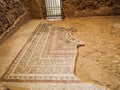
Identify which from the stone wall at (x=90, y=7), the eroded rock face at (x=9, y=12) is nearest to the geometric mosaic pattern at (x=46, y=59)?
the eroded rock face at (x=9, y=12)

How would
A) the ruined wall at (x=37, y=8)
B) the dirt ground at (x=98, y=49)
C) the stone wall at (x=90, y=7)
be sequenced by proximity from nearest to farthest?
the dirt ground at (x=98, y=49)
the stone wall at (x=90, y=7)
the ruined wall at (x=37, y=8)

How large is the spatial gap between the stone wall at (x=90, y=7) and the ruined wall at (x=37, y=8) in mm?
580

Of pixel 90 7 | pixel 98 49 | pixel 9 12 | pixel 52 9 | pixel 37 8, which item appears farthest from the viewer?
pixel 52 9

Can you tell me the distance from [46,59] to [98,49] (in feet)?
2.90

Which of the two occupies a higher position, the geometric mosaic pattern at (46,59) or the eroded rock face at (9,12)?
the eroded rock face at (9,12)

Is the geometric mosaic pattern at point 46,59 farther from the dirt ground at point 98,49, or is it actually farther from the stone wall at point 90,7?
the stone wall at point 90,7

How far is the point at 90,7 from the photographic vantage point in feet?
14.7

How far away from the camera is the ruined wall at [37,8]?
453 cm

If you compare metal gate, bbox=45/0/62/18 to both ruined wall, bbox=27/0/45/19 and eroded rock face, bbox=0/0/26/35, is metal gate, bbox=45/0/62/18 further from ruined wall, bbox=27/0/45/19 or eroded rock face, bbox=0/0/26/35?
eroded rock face, bbox=0/0/26/35

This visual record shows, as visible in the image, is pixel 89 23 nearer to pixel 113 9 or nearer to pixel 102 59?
pixel 113 9

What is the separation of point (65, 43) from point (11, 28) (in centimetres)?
123

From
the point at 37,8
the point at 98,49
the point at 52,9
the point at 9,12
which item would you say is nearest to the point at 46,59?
the point at 98,49

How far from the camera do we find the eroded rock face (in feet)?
10.9

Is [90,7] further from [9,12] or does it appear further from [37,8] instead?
[9,12]
